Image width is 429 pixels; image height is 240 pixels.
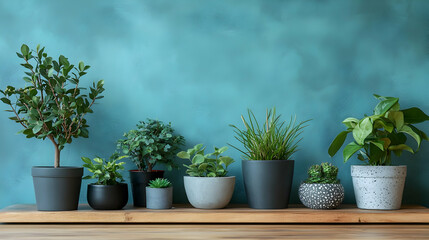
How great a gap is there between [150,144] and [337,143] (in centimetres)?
72

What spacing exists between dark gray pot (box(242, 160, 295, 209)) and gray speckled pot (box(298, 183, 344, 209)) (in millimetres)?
81

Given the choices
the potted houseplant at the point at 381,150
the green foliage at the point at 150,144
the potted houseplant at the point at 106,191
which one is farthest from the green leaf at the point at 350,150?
the potted houseplant at the point at 106,191

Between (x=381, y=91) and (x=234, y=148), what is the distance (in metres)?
0.65

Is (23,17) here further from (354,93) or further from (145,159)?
(354,93)

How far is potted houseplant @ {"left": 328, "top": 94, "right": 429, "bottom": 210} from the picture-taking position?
163 centimetres

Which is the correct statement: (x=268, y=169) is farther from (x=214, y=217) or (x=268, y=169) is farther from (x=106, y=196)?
(x=106, y=196)

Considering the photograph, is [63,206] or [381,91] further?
[381,91]

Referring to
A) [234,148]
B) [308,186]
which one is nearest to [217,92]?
[234,148]

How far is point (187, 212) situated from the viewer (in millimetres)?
1579

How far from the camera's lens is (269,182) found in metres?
1.65

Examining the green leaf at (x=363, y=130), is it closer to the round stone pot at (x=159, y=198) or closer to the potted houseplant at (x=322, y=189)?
the potted houseplant at (x=322, y=189)

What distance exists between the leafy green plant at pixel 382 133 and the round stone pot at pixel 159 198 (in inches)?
25.5

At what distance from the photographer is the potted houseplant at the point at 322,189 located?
164 centimetres

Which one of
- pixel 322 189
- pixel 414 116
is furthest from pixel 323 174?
pixel 414 116
